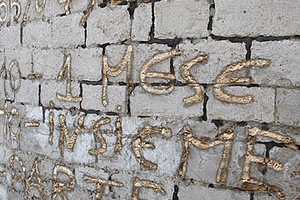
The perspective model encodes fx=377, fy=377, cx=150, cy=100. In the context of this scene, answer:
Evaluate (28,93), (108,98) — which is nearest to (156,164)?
(108,98)

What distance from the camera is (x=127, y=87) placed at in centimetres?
221

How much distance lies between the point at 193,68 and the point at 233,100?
27 cm

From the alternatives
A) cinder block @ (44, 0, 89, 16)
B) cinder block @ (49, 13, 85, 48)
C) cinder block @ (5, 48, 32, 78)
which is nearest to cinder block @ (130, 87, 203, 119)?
cinder block @ (49, 13, 85, 48)

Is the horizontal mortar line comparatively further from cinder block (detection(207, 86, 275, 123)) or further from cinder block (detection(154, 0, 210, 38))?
cinder block (detection(207, 86, 275, 123))

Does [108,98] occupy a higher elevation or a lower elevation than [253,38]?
lower

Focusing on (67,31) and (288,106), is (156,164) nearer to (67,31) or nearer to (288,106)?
(288,106)

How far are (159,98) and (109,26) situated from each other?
554 mm

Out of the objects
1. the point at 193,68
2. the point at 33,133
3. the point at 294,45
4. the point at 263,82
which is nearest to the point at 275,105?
the point at 263,82

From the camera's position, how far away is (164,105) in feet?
6.84

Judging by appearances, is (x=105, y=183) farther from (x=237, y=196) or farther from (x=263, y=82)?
(x=263, y=82)

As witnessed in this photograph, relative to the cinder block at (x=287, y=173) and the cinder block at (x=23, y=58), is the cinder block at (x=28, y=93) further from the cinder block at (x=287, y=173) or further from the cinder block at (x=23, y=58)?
the cinder block at (x=287, y=173)

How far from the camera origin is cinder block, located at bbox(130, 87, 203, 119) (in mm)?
2012

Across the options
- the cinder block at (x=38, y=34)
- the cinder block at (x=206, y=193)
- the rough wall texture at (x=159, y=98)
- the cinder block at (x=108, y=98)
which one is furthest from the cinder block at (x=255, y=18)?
the cinder block at (x=38, y=34)

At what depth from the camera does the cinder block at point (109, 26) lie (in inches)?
87.1
